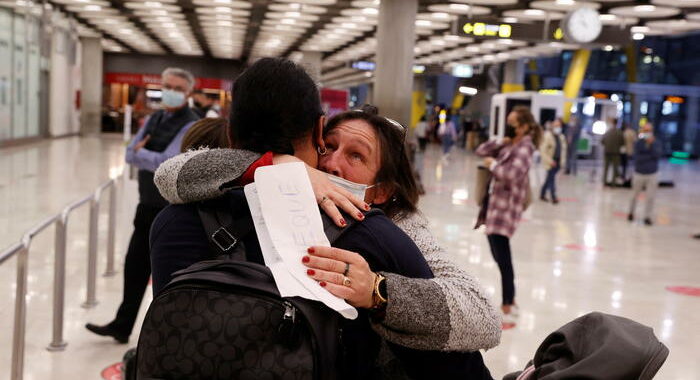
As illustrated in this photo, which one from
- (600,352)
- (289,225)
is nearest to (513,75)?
(600,352)

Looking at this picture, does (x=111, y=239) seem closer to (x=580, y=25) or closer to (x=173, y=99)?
(x=173, y=99)

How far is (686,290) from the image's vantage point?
7.82m

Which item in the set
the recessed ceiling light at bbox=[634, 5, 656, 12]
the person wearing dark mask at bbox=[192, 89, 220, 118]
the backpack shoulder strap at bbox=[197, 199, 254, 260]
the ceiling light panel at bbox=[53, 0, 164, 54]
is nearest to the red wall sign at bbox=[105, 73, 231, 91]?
the ceiling light panel at bbox=[53, 0, 164, 54]

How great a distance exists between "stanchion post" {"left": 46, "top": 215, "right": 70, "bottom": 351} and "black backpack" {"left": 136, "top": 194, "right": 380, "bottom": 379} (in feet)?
11.8

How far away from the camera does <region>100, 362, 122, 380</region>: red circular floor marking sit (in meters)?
4.41

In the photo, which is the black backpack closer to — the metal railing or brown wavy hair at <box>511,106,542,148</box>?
the metal railing

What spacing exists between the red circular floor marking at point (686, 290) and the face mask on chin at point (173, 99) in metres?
5.02

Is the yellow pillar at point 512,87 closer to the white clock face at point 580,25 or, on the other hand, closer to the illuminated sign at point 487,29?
the white clock face at point 580,25

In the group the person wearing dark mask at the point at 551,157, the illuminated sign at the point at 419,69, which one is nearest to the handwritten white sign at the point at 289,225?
the person wearing dark mask at the point at 551,157

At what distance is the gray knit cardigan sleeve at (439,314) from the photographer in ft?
4.78

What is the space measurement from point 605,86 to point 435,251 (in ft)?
153

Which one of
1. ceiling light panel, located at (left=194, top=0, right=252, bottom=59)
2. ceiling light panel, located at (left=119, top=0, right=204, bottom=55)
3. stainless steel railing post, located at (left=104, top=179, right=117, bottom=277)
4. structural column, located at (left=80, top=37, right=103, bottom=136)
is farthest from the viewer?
structural column, located at (left=80, top=37, right=103, bottom=136)

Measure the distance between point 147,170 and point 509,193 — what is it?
272 cm

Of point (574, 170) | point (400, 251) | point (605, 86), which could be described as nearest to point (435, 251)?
point (400, 251)
